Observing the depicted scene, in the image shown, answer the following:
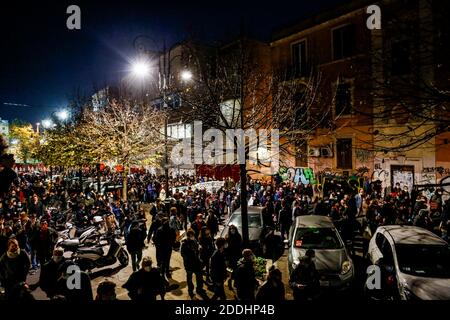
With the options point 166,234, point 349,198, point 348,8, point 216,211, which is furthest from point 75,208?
point 348,8

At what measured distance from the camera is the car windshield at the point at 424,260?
6141 millimetres

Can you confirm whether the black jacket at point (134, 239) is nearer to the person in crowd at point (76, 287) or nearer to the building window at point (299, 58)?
the person in crowd at point (76, 287)

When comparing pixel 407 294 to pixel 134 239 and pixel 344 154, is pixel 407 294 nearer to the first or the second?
pixel 134 239

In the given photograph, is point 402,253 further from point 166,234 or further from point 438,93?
point 166,234

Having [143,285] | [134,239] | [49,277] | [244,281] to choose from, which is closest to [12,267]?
[49,277]

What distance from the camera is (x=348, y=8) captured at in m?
18.5

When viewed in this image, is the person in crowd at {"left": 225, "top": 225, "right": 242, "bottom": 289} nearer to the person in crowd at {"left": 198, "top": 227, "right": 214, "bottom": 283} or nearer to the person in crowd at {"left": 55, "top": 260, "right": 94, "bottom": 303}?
the person in crowd at {"left": 198, "top": 227, "right": 214, "bottom": 283}

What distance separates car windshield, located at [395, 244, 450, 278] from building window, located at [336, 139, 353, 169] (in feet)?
41.6

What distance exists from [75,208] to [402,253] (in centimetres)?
1414

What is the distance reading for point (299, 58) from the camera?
21516mm

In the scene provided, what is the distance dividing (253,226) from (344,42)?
1485cm

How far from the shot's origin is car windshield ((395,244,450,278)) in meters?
6.14

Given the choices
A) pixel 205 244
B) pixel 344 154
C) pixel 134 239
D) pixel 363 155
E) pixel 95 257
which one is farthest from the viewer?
pixel 344 154

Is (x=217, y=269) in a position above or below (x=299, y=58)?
below
